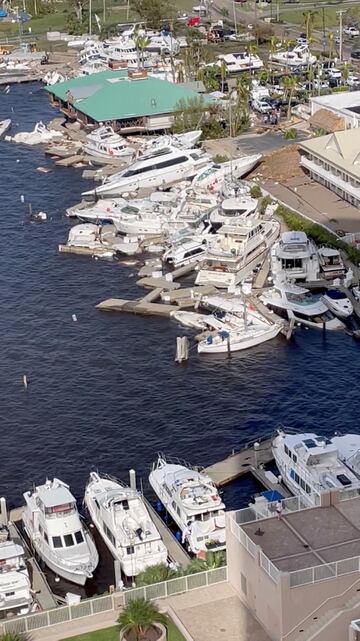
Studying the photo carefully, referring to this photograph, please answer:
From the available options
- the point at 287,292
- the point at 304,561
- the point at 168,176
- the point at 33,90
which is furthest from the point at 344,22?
the point at 304,561

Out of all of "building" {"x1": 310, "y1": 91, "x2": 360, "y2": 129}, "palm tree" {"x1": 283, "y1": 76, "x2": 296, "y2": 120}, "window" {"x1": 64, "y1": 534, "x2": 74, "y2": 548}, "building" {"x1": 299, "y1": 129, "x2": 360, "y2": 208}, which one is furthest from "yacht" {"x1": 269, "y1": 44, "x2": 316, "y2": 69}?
"window" {"x1": 64, "y1": 534, "x2": 74, "y2": 548}

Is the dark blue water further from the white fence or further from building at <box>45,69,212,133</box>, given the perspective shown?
building at <box>45,69,212,133</box>

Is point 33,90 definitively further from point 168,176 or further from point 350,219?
point 350,219

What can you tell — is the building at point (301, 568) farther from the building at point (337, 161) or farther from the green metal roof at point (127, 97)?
the green metal roof at point (127, 97)


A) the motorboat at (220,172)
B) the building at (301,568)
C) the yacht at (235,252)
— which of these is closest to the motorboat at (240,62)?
the motorboat at (220,172)

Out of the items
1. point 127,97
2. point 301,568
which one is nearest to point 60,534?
point 301,568
